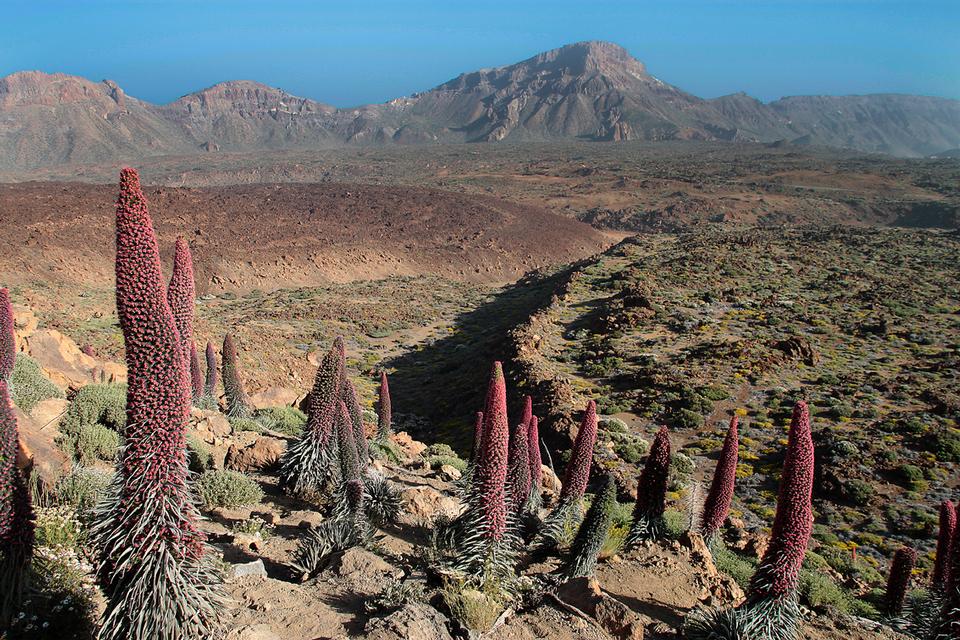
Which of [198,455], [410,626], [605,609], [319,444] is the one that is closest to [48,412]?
[198,455]

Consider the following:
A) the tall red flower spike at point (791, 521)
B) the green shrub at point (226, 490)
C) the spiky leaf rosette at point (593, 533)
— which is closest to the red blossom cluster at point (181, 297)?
the green shrub at point (226, 490)

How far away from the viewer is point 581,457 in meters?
7.64

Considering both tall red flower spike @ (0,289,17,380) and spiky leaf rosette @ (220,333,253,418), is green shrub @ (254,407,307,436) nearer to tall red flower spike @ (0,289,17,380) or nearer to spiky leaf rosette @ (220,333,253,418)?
spiky leaf rosette @ (220,333,253,418)

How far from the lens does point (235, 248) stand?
43.5m

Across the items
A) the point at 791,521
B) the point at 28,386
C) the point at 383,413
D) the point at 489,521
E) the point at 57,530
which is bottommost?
the point at 383,413

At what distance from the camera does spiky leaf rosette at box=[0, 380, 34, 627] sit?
13.4 feet

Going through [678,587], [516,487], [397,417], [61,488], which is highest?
[61,488]

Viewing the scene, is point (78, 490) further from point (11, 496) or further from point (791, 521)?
point (791, 521)

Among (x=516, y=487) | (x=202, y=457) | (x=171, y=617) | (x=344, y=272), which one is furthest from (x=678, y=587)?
(x=344, y=272)

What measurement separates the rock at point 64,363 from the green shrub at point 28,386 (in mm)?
1319

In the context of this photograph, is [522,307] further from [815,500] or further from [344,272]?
[815,500]

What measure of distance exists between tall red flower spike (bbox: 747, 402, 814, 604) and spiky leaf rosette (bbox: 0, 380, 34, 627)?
5.97 meters

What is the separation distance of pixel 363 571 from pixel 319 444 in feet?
7.83

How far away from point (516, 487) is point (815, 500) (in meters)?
9.73
